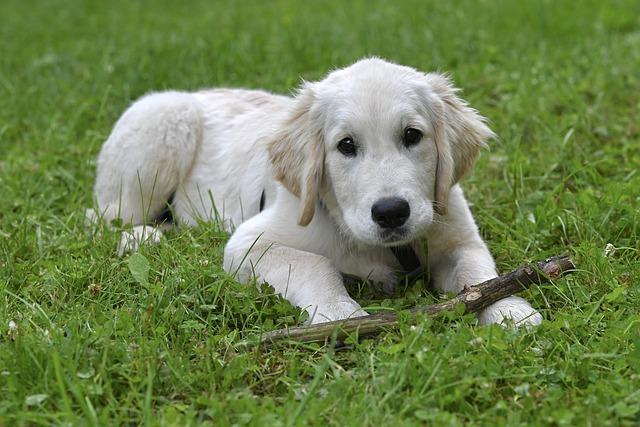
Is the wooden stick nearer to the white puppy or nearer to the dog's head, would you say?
the white puppy

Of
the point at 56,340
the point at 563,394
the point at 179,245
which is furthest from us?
the point at 179,245

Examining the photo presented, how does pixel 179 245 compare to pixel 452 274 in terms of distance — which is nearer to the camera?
pixel 452 274

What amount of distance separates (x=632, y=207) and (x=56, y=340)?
118 inches

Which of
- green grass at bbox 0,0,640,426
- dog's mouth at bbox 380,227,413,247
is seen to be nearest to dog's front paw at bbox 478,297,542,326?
green grass at bbox 0,0,640,426

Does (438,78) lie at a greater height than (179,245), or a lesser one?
greater

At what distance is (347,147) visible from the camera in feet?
14.2

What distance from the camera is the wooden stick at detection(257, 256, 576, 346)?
12.1ft

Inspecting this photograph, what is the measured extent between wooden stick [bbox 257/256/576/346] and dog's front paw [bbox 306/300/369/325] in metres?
0.18

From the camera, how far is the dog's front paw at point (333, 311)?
392cm

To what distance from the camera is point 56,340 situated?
345cm

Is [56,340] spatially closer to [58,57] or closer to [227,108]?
[227,108]

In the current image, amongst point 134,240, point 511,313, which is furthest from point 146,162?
point 511,313

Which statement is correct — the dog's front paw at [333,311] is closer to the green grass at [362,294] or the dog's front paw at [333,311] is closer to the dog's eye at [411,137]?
the green grass at [362,294]

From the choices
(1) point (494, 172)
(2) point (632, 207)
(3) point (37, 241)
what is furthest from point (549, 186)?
(3) point (37, 241)
